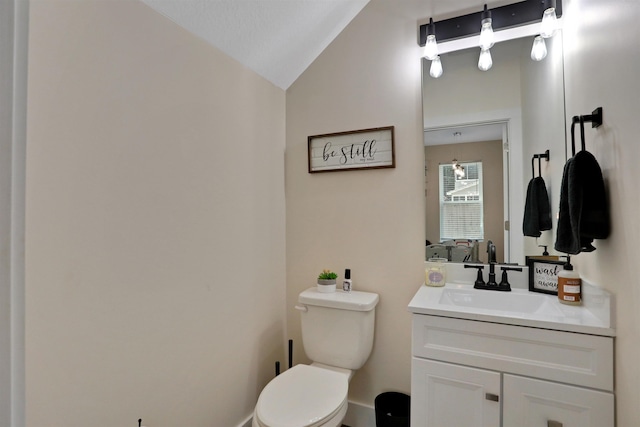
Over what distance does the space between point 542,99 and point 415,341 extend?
1333 millimetres

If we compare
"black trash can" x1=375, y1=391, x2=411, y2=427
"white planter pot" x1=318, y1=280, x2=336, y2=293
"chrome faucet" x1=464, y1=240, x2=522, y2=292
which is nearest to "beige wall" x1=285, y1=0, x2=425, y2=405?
"black trash can" x1=375, y1=391, x2=411, y2=427

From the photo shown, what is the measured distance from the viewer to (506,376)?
1257mm

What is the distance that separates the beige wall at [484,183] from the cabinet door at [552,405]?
0.66m

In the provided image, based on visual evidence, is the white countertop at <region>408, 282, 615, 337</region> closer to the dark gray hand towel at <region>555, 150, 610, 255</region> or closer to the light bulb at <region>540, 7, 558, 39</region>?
the dark gray hand towel at <region>555, 150, 610, 255</region>

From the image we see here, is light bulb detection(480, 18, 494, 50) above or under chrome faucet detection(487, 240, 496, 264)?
above

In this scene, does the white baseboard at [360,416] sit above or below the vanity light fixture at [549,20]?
below

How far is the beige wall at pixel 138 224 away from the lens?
3.23 ft

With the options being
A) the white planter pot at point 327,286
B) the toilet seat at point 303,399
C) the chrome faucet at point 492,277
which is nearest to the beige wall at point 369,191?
the white planter pot at point 327,286

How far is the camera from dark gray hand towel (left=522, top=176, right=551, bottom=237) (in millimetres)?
1612

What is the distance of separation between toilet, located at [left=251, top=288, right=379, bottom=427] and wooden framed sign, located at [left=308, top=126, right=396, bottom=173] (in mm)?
741

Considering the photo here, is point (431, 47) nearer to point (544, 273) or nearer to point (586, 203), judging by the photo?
point (586, 203)

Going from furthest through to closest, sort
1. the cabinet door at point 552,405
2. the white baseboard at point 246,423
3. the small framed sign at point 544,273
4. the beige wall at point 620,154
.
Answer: the white baseboard at point 246,423, the small framed sign at point 544,273, the cabinet door at point 552,405, the beige wall at point 620,154

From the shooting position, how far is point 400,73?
1867 millimetres

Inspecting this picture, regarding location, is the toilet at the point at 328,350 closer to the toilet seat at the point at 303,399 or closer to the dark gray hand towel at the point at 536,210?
the toilet seat at the point at 303,399
